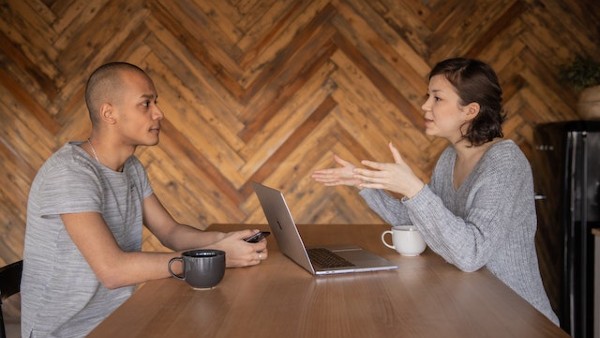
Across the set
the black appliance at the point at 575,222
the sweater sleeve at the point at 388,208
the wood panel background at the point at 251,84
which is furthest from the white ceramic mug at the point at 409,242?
the wood panel background at the point at 251,84

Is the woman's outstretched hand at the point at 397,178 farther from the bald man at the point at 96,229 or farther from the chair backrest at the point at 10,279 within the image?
the chair backrest at the point at 10,279

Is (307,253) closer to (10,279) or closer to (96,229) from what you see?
(96,229)

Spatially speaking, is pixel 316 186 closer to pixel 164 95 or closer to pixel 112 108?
pixel 164 95

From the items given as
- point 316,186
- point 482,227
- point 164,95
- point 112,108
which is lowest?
point 482,227

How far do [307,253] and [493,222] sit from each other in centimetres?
51

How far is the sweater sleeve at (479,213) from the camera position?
5.41 ft

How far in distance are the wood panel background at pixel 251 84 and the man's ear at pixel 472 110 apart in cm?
163

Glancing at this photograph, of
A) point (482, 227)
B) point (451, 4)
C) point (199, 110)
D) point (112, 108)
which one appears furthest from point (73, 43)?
point (482, 227)

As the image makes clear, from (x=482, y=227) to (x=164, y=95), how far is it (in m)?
2.43

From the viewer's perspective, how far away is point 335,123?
146 inches

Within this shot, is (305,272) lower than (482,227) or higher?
higher

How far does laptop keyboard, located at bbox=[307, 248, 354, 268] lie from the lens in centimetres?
171

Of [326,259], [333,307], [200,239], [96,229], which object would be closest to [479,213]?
[326,259]

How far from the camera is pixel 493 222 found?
1726 millimetres
